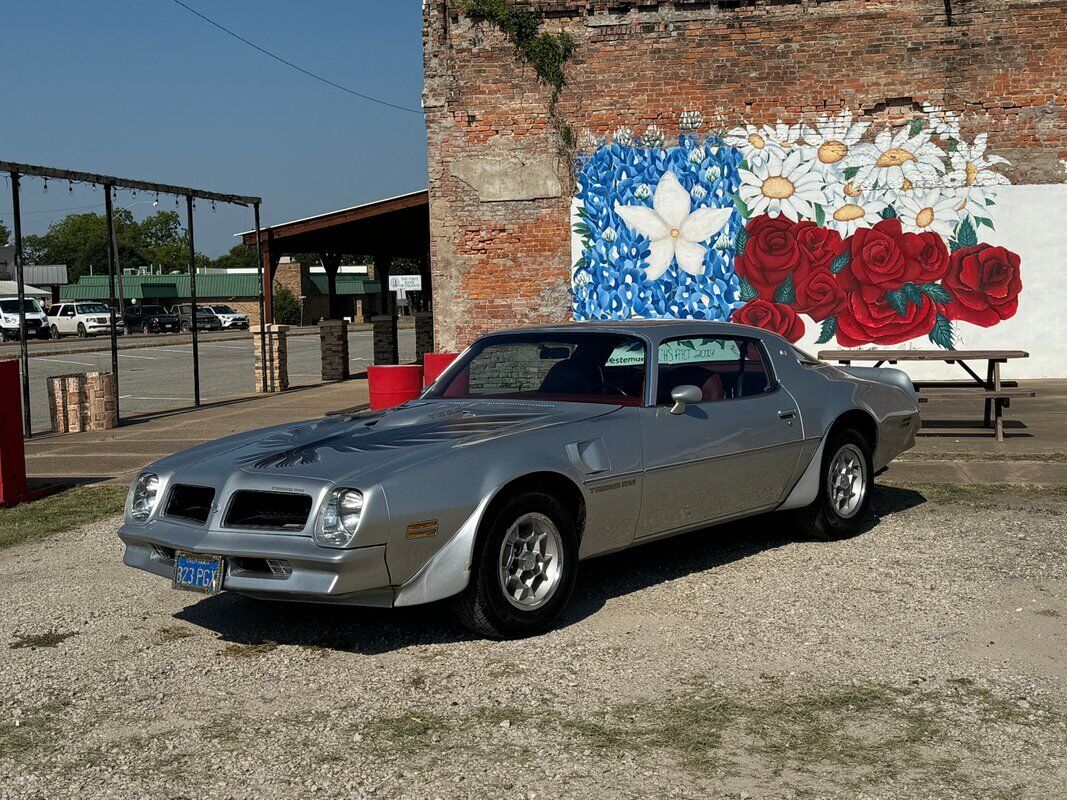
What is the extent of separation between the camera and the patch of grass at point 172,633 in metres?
5.85

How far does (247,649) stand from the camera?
222 inches

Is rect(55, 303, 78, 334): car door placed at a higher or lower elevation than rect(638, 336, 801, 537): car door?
higher

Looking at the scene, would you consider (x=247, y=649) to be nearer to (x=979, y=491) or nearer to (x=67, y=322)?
(x=979, y=491)

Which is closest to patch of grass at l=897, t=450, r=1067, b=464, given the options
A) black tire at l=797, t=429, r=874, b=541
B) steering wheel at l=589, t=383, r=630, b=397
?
black tire at l=797, t=429, r=874, b=541

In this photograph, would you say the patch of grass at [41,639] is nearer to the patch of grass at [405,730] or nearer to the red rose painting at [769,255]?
the patch of grass at [405,730]

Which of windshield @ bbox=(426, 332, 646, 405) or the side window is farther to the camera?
the side window

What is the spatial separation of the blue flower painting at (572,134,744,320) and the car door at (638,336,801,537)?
10.4 metres

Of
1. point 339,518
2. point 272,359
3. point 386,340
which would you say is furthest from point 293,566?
point 386,340

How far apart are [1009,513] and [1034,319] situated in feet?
32.5

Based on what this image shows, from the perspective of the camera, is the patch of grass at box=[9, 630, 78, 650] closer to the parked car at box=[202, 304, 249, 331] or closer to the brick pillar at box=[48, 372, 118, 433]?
the brick pillar at box=[48, 372, 118, 433]

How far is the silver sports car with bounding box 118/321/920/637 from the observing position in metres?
5.23

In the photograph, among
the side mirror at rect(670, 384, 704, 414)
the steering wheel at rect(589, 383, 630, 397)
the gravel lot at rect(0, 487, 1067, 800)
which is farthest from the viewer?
the steering wheel at rect(589, 383, 630, 397)

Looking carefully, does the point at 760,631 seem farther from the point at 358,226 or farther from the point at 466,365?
the point at 358,226

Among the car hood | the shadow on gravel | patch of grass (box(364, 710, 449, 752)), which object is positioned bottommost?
patch of grass (box(364, 710, 449, 752))
